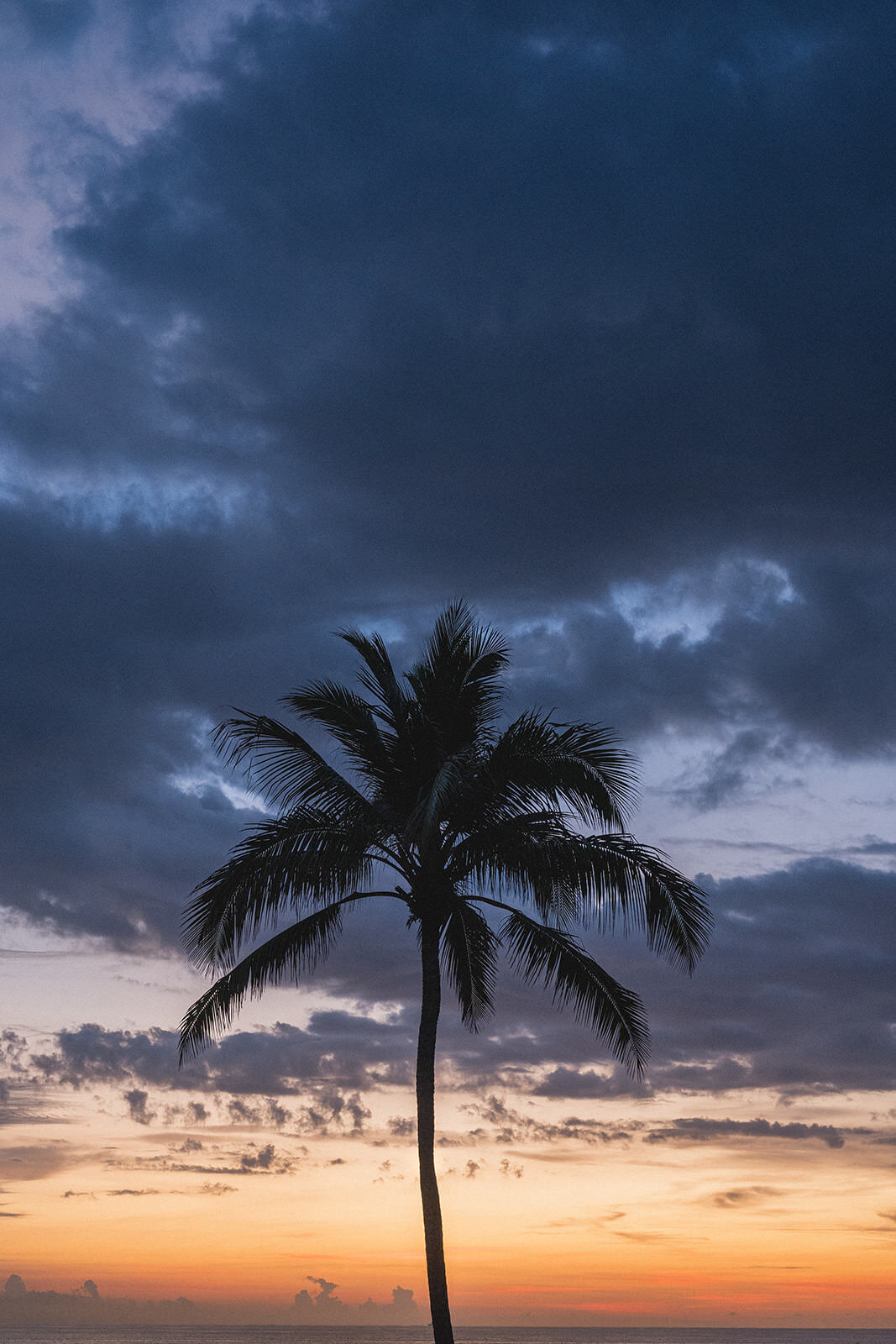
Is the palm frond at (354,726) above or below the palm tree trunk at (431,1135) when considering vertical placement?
above

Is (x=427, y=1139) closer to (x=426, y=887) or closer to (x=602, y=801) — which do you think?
(x=426, y=887)

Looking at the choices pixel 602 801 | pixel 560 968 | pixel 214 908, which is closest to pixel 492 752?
pixel 602 801

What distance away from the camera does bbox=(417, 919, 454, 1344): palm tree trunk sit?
1820cm

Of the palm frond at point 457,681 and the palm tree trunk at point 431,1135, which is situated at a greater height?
the palm frond at point 457,681

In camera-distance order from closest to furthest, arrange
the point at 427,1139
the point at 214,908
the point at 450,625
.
Result: 1. the point at 427,1139
2. the point at 214,908
3. the point at 450,625

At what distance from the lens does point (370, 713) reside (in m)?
20.8

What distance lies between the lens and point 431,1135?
18594 mm

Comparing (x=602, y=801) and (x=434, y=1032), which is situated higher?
(x=602, y=801)

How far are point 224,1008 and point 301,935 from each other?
155cm

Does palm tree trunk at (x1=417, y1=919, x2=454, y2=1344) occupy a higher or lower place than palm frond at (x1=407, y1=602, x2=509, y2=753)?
lower

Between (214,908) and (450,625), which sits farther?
(450,625)

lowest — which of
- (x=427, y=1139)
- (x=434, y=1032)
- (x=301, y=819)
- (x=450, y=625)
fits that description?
(x=427, y=1139)

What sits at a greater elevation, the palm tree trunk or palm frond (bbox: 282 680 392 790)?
palm frond (bbox: 282 680 392 790)

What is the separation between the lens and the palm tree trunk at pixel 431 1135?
18203mm
